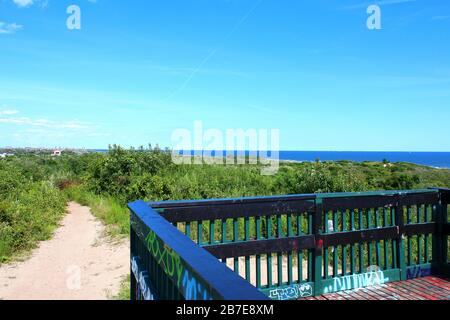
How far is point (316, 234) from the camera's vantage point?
3.68 m

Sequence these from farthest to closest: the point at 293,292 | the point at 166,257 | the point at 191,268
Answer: the point at 293,292, the point at 166,257, the point at 191,268

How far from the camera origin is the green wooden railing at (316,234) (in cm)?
330

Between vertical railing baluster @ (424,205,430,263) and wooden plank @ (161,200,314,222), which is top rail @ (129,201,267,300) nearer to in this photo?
wooden plank @ (161,200,314,222)

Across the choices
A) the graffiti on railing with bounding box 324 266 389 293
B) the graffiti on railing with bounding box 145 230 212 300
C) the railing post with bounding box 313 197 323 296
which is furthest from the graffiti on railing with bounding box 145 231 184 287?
the graffiti on railing with bounding box 324 266 389 293

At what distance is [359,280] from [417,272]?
848 millimetres

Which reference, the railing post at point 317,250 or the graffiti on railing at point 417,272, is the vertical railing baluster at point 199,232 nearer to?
the railing post at point 317,250

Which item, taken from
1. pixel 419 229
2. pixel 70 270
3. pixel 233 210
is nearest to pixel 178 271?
pixel 233 210

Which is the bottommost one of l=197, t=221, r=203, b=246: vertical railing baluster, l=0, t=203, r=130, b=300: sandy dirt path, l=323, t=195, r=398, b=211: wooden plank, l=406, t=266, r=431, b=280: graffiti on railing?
l=0, t=203, r=130, b=300: sandy dirt path

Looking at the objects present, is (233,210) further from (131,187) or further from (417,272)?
(131,187)

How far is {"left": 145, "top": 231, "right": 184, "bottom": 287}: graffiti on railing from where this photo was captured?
1.51 m

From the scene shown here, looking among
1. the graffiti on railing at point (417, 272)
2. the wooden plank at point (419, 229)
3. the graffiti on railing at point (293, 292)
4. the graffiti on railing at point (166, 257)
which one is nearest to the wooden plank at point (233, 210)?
the graffiti on railing at point (293, 292)

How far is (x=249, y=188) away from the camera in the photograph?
14016 millimetres
